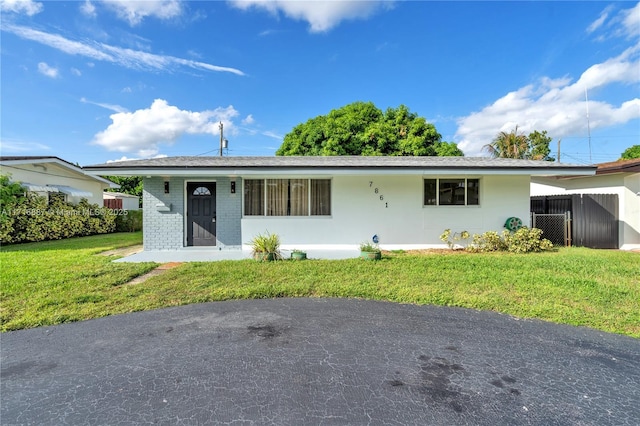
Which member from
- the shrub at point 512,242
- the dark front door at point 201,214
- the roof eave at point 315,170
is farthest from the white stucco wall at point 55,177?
the shrub at point 512,242

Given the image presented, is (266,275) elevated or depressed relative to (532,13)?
depressed

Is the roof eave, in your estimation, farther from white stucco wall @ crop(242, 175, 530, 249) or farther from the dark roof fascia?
the dark roof fascia

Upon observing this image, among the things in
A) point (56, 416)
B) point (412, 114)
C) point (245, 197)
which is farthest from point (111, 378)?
point (412, 114)

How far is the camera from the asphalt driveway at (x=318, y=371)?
2.29 m

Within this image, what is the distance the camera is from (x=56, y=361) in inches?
122

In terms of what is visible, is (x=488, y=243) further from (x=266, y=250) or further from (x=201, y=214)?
(x=201, y=214)

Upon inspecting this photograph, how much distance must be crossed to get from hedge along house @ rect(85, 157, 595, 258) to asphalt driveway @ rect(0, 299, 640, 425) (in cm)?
563

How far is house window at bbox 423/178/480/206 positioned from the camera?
10102 millimetres

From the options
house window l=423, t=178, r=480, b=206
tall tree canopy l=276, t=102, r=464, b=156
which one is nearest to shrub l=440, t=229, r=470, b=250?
house window l=423, t=178, r=480, b=206

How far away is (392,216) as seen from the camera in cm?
1001

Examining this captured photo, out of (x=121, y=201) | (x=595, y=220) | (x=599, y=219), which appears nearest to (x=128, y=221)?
(x=121, y=201)

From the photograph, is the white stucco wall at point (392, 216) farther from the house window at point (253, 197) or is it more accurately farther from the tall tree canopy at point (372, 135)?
the tall tree canopy at point (372, 135)

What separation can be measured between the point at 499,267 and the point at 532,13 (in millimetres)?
A: 9581

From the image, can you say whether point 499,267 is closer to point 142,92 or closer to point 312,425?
point 312,425
